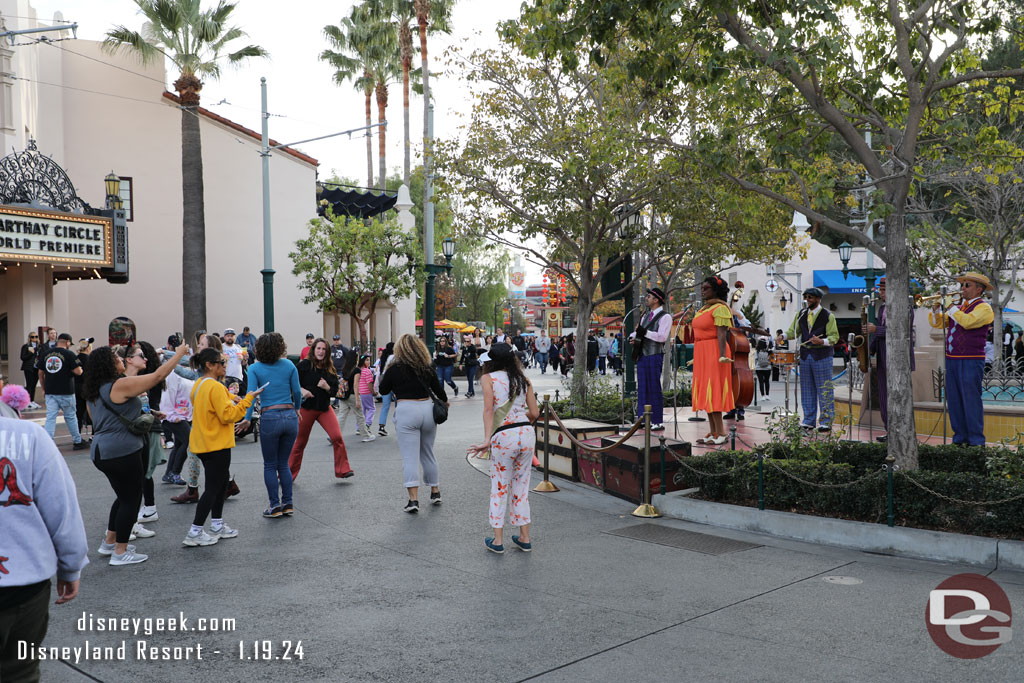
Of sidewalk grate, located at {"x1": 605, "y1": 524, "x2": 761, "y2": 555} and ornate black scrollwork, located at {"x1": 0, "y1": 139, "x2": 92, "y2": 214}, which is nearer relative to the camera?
sidewalk grate, located at {"x1": 605, "y1": 524, "x2": 761, "y2": 555}

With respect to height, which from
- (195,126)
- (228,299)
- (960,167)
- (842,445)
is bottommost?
(842,445)

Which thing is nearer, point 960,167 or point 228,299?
point 960,167

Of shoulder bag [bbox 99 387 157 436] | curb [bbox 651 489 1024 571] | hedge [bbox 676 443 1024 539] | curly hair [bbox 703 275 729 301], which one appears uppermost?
curly hair [bbox 703 275 729 301]

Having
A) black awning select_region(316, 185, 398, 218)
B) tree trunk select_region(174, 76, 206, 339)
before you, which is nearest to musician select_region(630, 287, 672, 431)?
tree trunk select_region(174, 76, 206, 339)

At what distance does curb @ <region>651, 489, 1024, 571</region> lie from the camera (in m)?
6.19

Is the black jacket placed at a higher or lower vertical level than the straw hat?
lower

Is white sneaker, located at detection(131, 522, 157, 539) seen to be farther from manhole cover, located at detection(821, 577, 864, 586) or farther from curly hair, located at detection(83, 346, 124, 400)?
manhole cover, located at detection(821, 577, 864, 586)

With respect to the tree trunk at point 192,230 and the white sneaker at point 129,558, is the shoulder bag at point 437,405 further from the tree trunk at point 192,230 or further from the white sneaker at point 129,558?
the tree trunk at point 192,230

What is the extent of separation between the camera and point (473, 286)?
6625cm

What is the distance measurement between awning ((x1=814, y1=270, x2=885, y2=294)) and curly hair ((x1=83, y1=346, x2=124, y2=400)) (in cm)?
3294

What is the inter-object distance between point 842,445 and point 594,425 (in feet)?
10.7

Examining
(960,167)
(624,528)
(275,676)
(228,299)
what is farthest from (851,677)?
(228,299)

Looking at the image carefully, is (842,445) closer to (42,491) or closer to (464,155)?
(42,491)

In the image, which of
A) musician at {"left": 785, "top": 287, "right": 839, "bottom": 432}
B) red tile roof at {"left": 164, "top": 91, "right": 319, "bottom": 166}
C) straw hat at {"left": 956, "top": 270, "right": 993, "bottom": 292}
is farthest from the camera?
red tile roof at {"left": 164, "top": 91, "right": 319, "bottom": 166}
